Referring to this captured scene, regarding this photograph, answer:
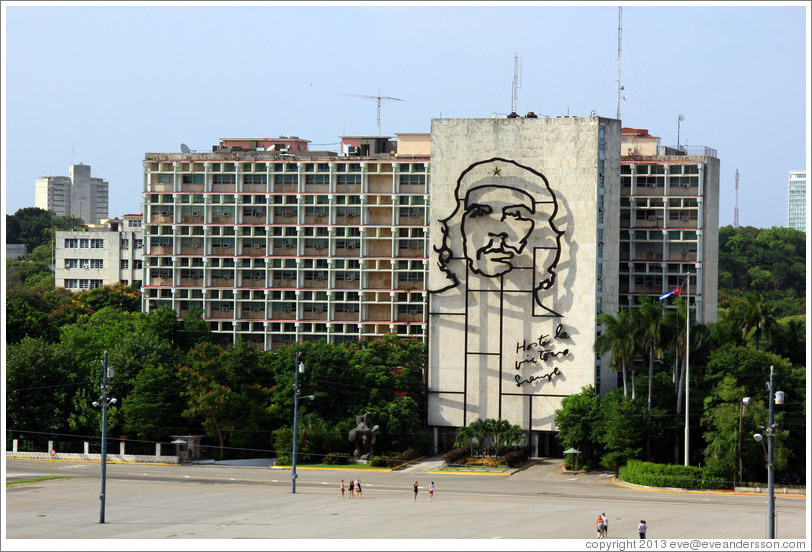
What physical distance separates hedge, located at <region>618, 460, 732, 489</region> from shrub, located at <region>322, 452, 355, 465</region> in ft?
79.6

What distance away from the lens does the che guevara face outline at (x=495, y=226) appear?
380 feet

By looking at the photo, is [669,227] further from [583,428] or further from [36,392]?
[36,392]

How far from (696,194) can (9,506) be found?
242 ft

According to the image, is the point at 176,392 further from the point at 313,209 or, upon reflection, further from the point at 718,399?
the point at 718,399

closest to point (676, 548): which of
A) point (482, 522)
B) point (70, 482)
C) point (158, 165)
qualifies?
Result: point (482, 522)

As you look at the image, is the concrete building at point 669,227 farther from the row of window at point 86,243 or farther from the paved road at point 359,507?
the row of window at point 86,243

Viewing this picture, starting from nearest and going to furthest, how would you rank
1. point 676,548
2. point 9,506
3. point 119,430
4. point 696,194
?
point 676,548, point 9,506, point 119,430, point 696,194

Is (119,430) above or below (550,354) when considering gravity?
below

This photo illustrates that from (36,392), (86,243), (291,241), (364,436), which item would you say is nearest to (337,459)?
(364,436)

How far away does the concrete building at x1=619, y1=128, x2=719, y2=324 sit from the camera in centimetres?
12788

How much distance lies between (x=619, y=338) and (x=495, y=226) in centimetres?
1736

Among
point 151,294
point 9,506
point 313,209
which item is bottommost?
point 9,506

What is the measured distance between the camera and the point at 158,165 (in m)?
142

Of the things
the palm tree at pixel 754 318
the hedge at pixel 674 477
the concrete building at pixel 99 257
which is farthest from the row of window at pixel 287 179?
the hedge at pixel 674 477
